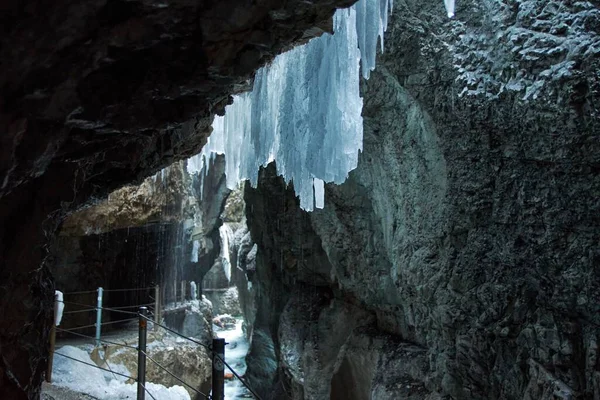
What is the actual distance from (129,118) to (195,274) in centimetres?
1407

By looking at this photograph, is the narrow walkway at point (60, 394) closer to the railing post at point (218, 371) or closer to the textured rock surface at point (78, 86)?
the textured rock surface at point (78, 86)

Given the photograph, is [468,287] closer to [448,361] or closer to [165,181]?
[448,361]

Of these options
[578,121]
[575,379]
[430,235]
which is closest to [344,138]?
[430,235]

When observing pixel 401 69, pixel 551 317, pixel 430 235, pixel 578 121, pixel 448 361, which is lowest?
pixel 448 361

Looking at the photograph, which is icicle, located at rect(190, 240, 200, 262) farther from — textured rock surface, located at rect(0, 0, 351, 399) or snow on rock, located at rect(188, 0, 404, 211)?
textured rock surface, located at rect(0, 0, 351, 399)

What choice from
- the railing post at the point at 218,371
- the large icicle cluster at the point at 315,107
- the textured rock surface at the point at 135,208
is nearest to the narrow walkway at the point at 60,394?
the railing post at the point at 218,371

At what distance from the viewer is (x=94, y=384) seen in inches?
244

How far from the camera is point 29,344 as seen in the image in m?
3.35

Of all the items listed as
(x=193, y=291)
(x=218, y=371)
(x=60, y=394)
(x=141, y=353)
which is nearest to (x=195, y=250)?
(x=193, y=291)

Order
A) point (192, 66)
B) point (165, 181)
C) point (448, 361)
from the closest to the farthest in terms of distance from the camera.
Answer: point (192, 66) < point (448, 361) < point (165, 181)

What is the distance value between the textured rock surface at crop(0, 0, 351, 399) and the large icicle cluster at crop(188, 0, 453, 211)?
13.3ft

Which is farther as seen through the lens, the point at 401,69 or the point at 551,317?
the point at 401,69

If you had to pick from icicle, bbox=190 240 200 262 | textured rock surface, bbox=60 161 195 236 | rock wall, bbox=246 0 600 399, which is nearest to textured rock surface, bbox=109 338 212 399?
textured rock surface, bbox=60 161 195 236

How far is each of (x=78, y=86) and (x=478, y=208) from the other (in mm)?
5120
